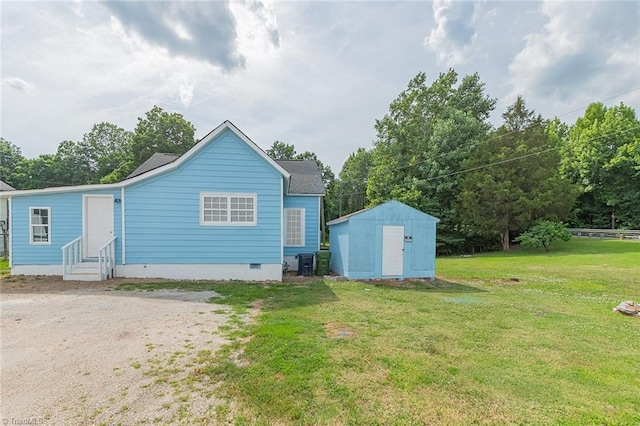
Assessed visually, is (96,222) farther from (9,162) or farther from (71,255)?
(9,162)

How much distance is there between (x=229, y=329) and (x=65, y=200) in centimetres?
895

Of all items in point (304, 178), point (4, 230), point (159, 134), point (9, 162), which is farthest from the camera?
point (9, 162)

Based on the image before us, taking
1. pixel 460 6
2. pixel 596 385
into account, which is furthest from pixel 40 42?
pixel 596 385

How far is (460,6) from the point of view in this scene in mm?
10617

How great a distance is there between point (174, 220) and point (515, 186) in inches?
991

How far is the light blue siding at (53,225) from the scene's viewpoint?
9930 mm

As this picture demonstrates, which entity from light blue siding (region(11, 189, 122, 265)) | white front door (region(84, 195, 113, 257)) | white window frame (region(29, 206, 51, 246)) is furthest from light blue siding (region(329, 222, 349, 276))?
white window frame (region(29, 206, 51, 246))

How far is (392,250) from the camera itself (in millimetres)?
10945

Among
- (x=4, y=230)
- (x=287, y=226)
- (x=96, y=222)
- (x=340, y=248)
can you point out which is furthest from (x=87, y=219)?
(x=4, y=230)

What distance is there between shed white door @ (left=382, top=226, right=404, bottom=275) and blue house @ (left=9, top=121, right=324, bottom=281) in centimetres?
380

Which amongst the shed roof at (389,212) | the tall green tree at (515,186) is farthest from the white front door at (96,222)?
the tall green tree at (515,186)

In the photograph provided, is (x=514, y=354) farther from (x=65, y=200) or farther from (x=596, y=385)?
(x=65, y=200)

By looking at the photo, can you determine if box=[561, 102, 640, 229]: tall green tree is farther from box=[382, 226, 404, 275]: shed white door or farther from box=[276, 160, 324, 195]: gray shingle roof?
box=[276, 160, 324, 195]: gray shingle roof

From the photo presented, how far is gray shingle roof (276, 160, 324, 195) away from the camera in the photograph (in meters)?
13.4
